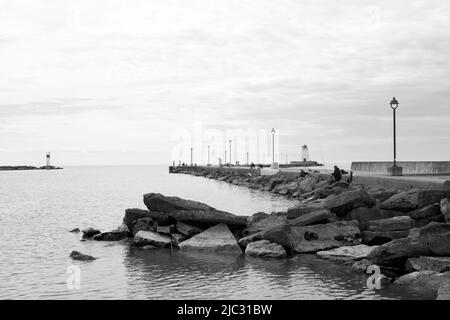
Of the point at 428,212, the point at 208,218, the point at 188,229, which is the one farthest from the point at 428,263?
the point at 188,229

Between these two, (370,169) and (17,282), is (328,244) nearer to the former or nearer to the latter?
(17,282)

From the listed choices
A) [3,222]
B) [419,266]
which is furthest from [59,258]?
[3,222]

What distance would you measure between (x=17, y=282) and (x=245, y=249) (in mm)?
7769

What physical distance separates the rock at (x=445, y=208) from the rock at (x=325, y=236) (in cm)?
298

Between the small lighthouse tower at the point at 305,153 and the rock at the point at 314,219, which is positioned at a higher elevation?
the small lighthouse tower at the point at 305,153

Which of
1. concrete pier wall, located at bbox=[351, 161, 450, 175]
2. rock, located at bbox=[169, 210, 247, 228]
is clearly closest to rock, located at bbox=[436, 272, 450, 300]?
rock, located at bbox=[169, 210, 247, 228]

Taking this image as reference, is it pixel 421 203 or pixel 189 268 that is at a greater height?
pixel 421 203

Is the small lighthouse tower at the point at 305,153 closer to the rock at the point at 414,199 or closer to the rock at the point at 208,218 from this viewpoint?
the rock at the point at 414,199

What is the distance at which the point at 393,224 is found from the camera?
1973cm

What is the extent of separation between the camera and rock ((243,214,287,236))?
2200cm

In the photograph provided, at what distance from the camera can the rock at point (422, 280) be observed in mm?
14109

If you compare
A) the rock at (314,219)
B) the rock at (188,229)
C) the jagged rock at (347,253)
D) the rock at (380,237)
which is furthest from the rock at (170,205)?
the rock at (380,237)

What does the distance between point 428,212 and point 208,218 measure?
8.17 meters
